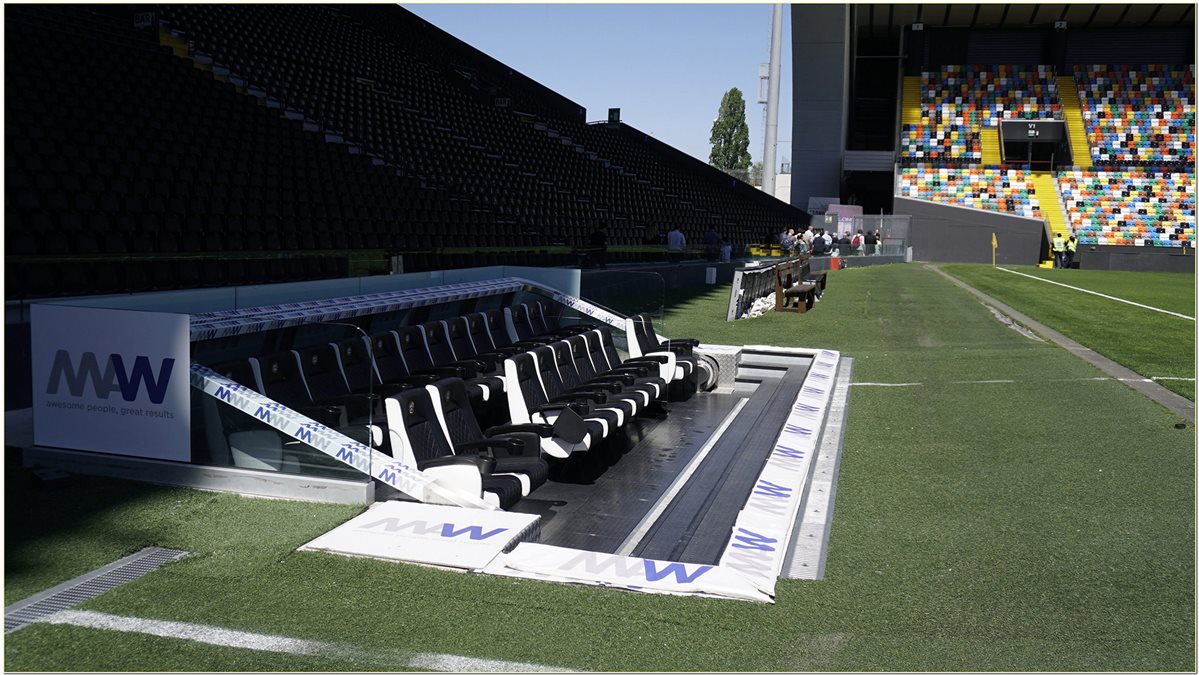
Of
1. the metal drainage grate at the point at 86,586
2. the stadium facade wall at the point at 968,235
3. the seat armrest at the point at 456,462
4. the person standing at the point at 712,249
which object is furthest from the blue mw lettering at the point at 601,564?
the stadium facade wall at the point at 968,235

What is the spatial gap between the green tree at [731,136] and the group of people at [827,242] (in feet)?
145

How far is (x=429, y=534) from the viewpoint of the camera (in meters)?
Answer: 5.44

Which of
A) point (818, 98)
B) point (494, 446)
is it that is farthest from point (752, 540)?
point (818, 98)

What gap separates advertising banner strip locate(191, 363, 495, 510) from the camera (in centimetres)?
602

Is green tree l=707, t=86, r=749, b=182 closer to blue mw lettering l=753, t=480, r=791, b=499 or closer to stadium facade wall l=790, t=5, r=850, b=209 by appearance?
stadium facade wall l=790, t=5, r=850, b=209

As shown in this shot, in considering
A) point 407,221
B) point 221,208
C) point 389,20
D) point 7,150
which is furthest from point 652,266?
point 389,20

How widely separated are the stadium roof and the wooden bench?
31416 millimetres

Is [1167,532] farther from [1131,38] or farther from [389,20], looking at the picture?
[1131,38]

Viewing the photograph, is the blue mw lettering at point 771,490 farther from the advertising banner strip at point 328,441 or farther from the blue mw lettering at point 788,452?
the advertising banner strip at point 328,441

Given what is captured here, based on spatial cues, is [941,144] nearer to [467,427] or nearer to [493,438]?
[467,427]

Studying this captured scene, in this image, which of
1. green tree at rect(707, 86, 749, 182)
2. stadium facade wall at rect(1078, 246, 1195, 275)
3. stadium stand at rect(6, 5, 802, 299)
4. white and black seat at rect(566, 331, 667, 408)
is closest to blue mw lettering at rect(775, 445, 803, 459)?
white and black seat at rect(566, 331, 667, 408)

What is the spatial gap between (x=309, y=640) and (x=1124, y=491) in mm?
5457

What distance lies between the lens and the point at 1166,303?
24.0 m

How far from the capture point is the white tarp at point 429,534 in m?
5.14
